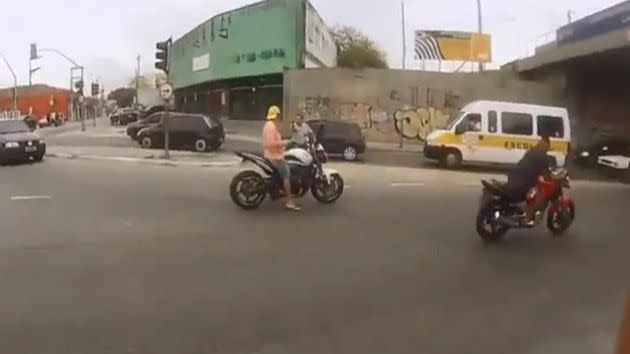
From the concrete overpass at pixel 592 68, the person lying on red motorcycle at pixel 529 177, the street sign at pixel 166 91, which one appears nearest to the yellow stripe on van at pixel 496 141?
the concrete overpass at pixel 592 68

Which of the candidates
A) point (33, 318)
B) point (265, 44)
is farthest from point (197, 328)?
point (265, 44)

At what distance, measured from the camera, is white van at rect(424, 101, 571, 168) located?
88.5 feet

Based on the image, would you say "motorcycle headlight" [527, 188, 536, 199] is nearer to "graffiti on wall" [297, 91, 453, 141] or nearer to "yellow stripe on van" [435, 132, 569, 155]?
"yellow stripe on van" [435, 132, 569, 155]

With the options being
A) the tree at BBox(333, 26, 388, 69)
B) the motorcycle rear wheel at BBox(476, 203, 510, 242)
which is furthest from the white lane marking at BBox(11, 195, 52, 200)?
the tree at BBox(333, 26, 388, 69)

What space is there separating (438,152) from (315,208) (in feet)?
44.2

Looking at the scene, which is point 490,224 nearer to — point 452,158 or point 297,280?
point 297,280

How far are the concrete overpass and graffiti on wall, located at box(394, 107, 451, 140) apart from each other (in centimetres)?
545

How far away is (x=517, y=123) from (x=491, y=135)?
989 mm

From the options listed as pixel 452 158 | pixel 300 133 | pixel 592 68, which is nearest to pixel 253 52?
pixel 592 68

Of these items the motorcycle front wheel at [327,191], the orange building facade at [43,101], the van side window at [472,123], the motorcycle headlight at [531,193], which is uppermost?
the orange building facade at [43,101]

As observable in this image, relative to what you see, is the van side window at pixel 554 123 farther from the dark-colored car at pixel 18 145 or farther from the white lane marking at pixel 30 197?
the white lane marking at pixel 30 197

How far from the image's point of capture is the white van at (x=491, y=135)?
88.5ft

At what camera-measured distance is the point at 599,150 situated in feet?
91.1

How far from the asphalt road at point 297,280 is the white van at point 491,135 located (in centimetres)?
1179
